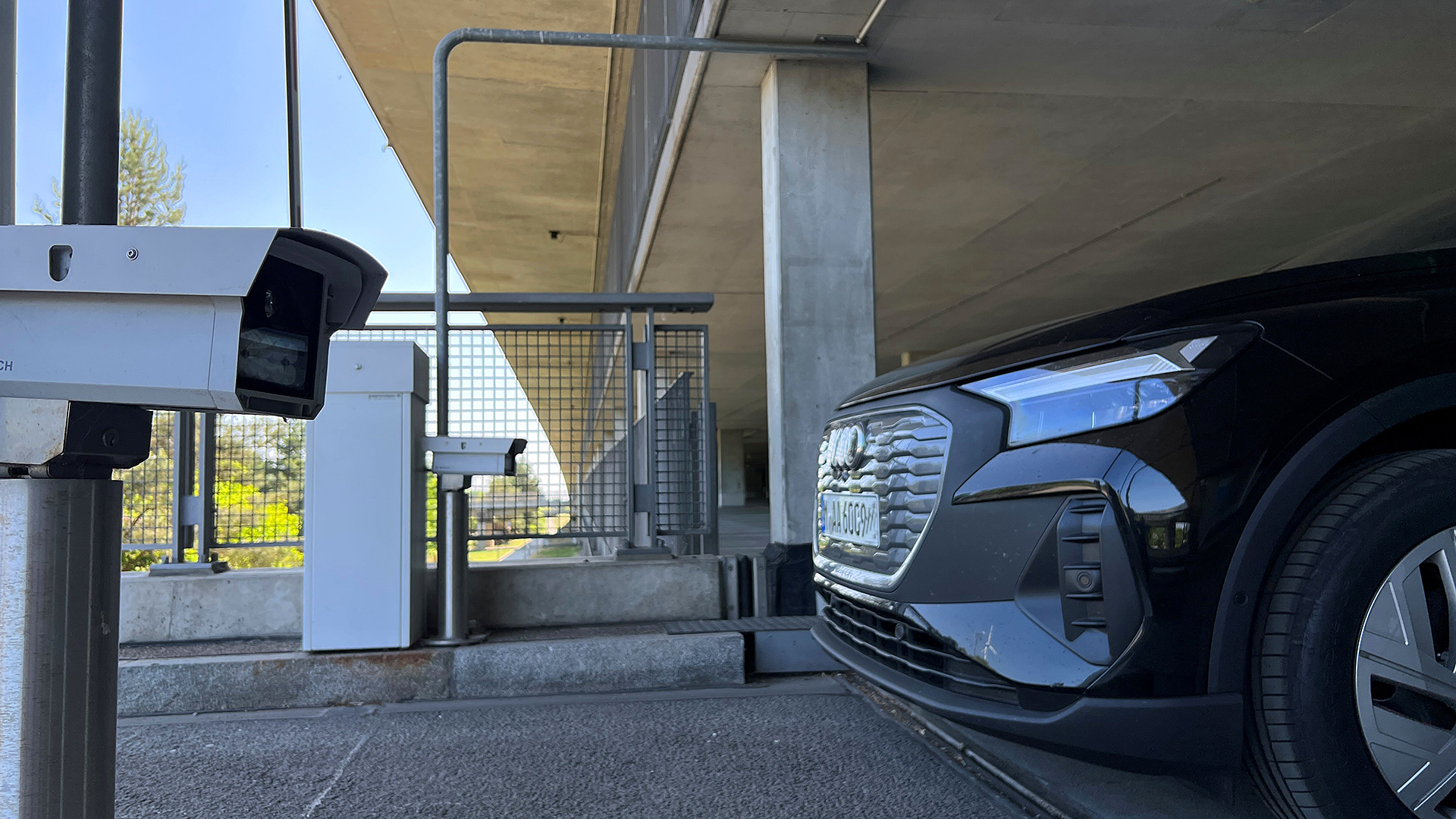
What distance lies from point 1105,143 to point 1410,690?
22.6 feet

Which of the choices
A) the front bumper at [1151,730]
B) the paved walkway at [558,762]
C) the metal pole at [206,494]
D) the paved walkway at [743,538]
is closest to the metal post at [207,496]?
the metal pole at [206,494]

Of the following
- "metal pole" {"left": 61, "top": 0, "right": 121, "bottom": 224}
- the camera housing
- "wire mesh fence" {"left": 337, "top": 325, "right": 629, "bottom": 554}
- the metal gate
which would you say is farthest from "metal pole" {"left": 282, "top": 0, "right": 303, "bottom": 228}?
"wire mesh fence" {"left": 337, "top": 325, "right": 629, "bottom": 554}

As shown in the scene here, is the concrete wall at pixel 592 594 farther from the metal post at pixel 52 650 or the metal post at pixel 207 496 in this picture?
the metal post at pixel 52 650

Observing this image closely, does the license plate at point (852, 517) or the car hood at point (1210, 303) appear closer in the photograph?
the car hood at point (1210, 303)

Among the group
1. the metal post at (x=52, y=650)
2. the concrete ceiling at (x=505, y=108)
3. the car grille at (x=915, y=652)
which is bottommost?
the car grille at (x=915, y=652)

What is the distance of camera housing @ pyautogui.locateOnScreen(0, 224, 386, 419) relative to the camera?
1.11m

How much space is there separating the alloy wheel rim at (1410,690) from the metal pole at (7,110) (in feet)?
9.40

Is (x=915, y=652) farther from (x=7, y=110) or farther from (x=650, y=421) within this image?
(x=650, y=421)

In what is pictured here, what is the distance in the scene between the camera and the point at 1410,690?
1.71m

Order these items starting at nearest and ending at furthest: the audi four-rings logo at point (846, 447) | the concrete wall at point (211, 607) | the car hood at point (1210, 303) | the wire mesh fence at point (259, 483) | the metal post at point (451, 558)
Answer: the car hood at point (1210, 303) → the audi four-rings logo at point (846, 447) → the metal post at point (451, 558) → the concrete wall at point (211, 607) → the wire mesh fence at point (259, 483)

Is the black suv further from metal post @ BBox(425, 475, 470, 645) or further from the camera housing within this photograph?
metal post @ BBox(425, 475, 470, 645)

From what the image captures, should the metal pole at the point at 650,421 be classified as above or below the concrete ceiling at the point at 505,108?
below

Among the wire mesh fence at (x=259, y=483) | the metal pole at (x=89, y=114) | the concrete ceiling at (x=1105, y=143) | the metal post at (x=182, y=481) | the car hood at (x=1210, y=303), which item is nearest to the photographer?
the metal pole at (x=89, y=114)

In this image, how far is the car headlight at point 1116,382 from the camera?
1.74 m
